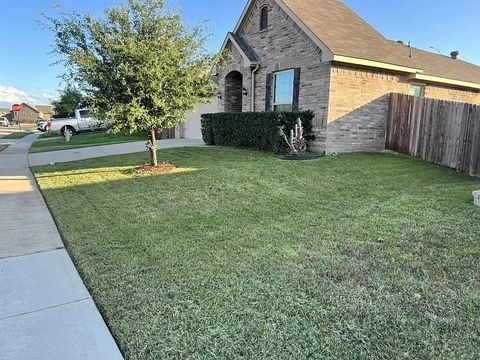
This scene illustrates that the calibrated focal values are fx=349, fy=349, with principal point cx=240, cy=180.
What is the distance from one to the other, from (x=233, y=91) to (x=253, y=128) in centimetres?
464

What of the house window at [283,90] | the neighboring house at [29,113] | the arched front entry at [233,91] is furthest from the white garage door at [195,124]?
the neighboring house at [29,113]

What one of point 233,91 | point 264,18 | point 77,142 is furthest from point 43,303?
point 77,142

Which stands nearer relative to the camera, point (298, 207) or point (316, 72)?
point (298, 207)

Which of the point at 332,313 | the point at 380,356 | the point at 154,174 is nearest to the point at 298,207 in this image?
the point at 332,313

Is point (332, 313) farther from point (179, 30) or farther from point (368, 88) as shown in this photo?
point (368, 88)

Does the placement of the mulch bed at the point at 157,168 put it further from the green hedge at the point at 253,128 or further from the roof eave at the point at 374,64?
the roof eave at the point at 374,64

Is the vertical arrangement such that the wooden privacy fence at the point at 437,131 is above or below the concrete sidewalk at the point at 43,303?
above

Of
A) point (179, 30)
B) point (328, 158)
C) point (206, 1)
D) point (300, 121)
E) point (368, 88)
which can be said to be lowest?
point (328, 158)

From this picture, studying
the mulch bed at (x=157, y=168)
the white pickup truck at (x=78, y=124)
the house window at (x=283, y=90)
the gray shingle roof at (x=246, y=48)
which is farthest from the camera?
the white pickup truck at (x=78, y=124)

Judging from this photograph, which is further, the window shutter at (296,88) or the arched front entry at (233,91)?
the arched front entry at (233,91)

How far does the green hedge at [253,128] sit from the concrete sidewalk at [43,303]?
7058 millimetres

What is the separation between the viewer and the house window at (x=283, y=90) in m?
12.0

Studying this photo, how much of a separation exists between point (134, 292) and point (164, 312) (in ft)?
1.54

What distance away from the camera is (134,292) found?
3.12 m
